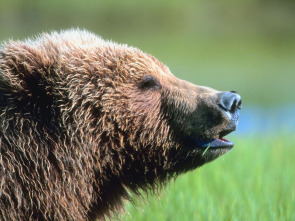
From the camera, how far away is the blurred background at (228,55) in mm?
5848

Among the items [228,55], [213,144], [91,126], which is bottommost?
[213,144]

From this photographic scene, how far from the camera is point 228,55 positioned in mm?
33625

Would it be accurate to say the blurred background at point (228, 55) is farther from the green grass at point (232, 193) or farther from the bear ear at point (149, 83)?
the bear ear at point (149, 83)

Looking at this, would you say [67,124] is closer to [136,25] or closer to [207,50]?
[207,50]

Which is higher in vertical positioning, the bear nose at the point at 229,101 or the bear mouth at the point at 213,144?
the bear nose at the point at 229,101

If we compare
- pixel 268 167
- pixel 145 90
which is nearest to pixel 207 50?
pixel 268 167

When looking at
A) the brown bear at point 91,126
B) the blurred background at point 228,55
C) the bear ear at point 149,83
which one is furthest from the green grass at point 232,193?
the bear ear at point 149,83

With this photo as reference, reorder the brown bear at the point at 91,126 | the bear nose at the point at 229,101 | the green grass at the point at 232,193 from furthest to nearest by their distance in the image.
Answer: the green grass at the point at 232,193 → the bear nose at the point at 229,101 → the brown bear at the point at 91,126

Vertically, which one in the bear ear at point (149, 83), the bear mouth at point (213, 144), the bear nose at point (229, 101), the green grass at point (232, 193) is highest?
the bear ear at point (149, 83)

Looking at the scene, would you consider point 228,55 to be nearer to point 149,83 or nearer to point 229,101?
point 149,83

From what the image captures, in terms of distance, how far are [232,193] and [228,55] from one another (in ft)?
92.9

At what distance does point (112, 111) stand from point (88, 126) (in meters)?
0.22

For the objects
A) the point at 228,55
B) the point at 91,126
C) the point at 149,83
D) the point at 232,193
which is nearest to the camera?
the point at 91,126

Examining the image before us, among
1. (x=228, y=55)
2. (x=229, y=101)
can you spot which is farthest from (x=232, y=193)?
(x=228, y=55)
